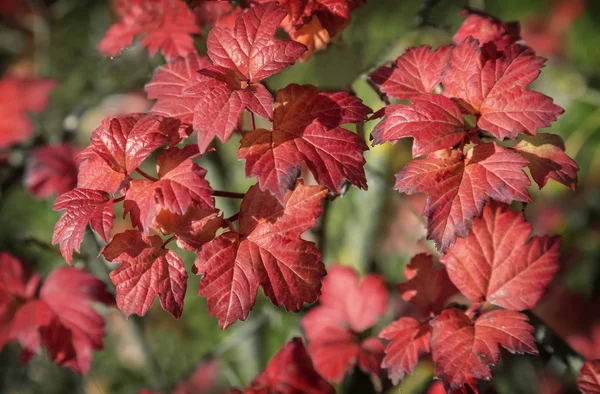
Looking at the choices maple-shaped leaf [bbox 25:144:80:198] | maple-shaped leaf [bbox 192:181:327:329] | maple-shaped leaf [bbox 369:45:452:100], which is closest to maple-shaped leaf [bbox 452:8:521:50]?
maple-shaped leaf [bbox 369:45:452:100]

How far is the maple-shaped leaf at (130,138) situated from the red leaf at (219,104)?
0.27ft

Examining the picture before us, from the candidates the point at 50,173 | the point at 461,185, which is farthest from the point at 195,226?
the point at 50,173

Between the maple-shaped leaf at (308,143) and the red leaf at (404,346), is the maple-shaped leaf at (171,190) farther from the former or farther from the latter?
the red leaf at (404,346)

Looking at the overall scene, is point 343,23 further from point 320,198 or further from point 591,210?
point 591,210

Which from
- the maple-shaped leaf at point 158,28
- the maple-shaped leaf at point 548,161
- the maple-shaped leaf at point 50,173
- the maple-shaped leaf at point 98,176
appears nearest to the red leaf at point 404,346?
the maple-shaped leaf at point 548,161

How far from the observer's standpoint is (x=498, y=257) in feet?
3.45

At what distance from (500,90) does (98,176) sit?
683mm

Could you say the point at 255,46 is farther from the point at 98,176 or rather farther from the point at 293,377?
the point at 293,377

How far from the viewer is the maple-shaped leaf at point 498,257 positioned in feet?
3.40

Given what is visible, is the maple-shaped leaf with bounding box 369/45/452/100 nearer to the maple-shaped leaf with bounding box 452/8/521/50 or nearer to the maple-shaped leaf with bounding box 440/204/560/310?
the maple-shaped leaf with bounding box 452/8/521/50

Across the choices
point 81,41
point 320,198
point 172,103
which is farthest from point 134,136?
point 81,41

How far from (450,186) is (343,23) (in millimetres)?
396

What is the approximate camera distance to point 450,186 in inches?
33.9

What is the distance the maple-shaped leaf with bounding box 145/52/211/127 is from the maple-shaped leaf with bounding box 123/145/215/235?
0.08 m
